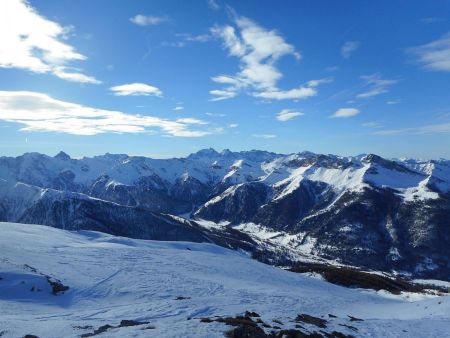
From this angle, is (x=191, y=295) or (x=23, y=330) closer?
(x=23, y=330)

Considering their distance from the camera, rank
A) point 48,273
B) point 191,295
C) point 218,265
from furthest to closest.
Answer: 1. point 218,265
2. point 48,273
3. point 191,295

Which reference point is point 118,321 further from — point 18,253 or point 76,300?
point 18,253

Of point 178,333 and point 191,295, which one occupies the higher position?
point 178,333

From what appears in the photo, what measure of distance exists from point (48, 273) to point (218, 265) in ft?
98.5

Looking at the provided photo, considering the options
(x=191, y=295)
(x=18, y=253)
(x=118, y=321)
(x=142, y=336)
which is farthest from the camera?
(x=18, y=253)

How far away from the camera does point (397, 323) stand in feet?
129

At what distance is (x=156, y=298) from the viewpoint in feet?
145

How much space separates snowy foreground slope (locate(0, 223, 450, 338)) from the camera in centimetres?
3158

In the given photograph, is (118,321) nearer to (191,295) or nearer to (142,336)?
(142,336)

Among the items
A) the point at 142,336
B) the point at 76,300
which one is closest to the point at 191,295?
the point at 76,300

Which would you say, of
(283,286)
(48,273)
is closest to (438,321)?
(283,286)

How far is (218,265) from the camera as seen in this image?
7150cm

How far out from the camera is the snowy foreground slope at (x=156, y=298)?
3158 centimetres

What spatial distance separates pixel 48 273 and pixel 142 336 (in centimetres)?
2824
